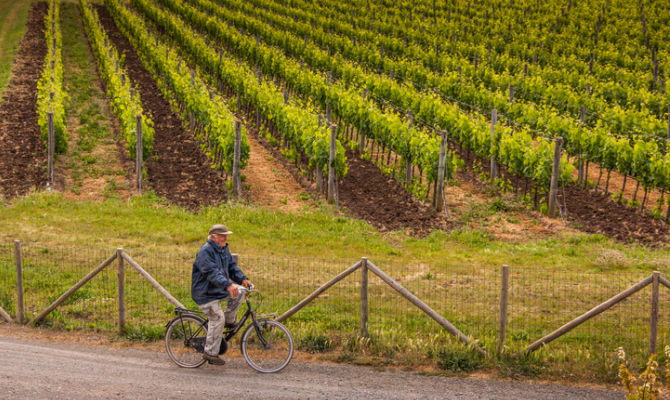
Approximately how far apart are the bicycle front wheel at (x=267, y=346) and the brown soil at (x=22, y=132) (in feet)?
40.0

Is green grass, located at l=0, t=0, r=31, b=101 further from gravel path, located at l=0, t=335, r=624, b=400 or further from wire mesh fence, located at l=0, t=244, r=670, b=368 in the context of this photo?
gravel path, located at l=0, t=335, r=624, b=400

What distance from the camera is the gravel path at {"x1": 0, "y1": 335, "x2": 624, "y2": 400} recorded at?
28.1 ft

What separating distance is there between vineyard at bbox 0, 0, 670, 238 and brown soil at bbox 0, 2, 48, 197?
0.10m

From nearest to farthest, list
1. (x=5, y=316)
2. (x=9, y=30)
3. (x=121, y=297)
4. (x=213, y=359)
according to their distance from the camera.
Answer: (x=213, y=359) < (x=121, y=297) < (x=5, y=316) < (x=9, y=30)

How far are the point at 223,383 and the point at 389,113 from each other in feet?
51.5

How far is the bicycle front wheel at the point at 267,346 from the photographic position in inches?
365

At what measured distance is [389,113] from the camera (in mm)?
23391

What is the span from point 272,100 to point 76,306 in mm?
13466

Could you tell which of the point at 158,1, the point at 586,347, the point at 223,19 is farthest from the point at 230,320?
the point at 158,1

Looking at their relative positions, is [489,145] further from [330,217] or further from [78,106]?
[78,106]

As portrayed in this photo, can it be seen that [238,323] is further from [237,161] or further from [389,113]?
[389,113]

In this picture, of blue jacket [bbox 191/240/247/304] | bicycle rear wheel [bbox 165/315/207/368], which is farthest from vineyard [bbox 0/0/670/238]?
blue jacket [bbox 191/240/247/304]

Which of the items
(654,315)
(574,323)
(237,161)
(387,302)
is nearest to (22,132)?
(237,161)

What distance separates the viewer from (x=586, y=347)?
9789mm
